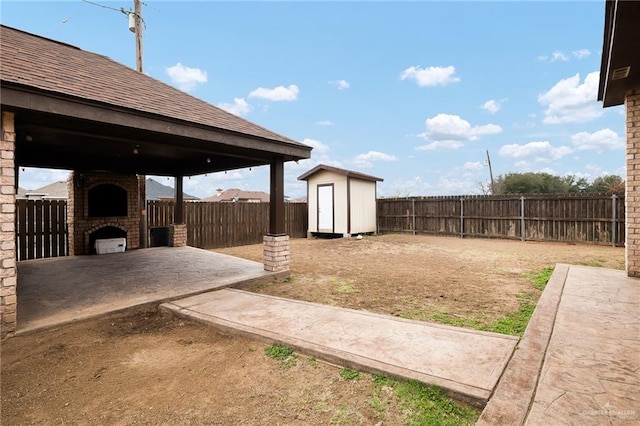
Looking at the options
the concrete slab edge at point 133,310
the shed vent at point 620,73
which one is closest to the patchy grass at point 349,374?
the concrete slab edge at point 133,310

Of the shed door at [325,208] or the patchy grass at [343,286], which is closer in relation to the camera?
the patchy grass at [343,286]

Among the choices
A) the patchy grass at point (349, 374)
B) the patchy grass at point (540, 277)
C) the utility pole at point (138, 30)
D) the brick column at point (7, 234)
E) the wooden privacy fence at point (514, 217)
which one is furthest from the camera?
the wooden privacy fence at point (514, 217)

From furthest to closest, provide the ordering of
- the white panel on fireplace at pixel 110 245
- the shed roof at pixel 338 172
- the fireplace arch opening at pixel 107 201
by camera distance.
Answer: the shed roof at pixel 338 172 < the fireplace arch opening at pixel 107 201 < the white panel on fireplace at pixel 110 245

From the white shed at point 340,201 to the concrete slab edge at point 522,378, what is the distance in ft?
34.2

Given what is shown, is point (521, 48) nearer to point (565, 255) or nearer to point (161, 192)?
point (565, 255)

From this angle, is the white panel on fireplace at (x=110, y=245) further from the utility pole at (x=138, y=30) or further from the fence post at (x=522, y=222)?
the fence post at (x=522, y=222)

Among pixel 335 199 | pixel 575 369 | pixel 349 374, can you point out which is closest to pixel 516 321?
pixel 575 369

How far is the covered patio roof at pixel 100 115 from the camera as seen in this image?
3334 mm

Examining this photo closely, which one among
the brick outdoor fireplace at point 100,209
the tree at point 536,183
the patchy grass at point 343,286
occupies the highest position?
the tree at point 536,183

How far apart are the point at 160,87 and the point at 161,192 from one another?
34.9 meters

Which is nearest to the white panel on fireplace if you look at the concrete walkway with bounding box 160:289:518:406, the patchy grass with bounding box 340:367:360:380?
the concrete walkway with bounding box 160:289:518:406

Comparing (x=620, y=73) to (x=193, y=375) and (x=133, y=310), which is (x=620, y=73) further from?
(x=133, y=310)

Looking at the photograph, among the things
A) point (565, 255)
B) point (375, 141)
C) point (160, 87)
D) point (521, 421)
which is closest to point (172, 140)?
point (160, 87)

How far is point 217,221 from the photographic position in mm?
11805
